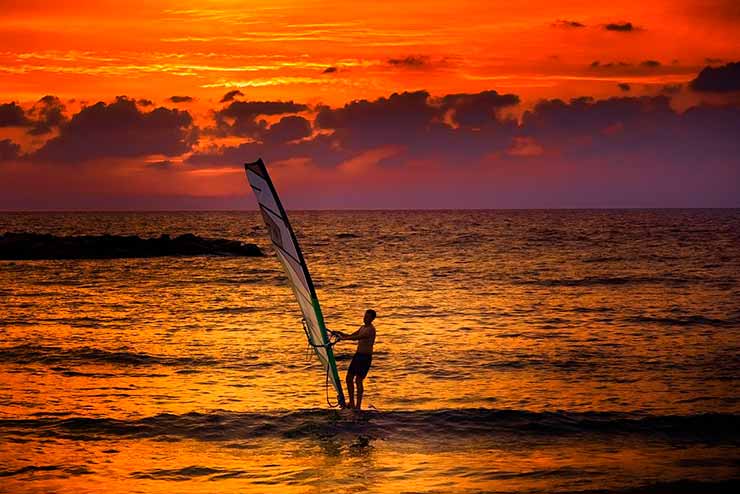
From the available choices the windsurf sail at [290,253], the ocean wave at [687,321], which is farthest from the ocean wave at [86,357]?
the ocean wave at [687,321]

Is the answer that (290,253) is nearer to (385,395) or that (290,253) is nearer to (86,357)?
(385,395)

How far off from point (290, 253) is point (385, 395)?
19.7 feet

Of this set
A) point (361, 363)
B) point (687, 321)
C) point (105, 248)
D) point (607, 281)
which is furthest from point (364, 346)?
point (105, 248)

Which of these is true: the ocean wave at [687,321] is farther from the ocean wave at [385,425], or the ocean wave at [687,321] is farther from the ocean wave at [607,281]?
the ocean wave at [607,281]

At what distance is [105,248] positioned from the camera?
225 feet

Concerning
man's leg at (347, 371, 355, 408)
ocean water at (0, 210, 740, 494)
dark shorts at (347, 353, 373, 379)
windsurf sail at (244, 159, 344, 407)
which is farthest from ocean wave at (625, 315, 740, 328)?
windsurf sail at (244, 159, 344, 407)

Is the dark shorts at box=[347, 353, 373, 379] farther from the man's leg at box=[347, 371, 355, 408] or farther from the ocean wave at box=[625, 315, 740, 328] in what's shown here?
the ocean wave at box=[625, 315, 740, 328]

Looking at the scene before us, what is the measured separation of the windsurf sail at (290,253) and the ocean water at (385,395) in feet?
6.41

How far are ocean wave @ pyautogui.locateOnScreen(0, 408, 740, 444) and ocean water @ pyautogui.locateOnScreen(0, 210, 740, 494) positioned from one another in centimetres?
6

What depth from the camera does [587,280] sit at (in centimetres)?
4981

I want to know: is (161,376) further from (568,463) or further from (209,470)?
(568,463)

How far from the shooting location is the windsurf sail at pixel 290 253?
44.2ft

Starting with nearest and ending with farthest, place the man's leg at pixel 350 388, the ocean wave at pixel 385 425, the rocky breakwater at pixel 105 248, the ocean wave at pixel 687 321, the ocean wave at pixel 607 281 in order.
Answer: the ocean wave at pixel 385 425
the man's leg at pixel 350 388
the ocean wave at pixel 687 321
the ocean wave at pixel 607 281
the rocky breakwater at pixel 105 248

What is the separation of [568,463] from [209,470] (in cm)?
592
